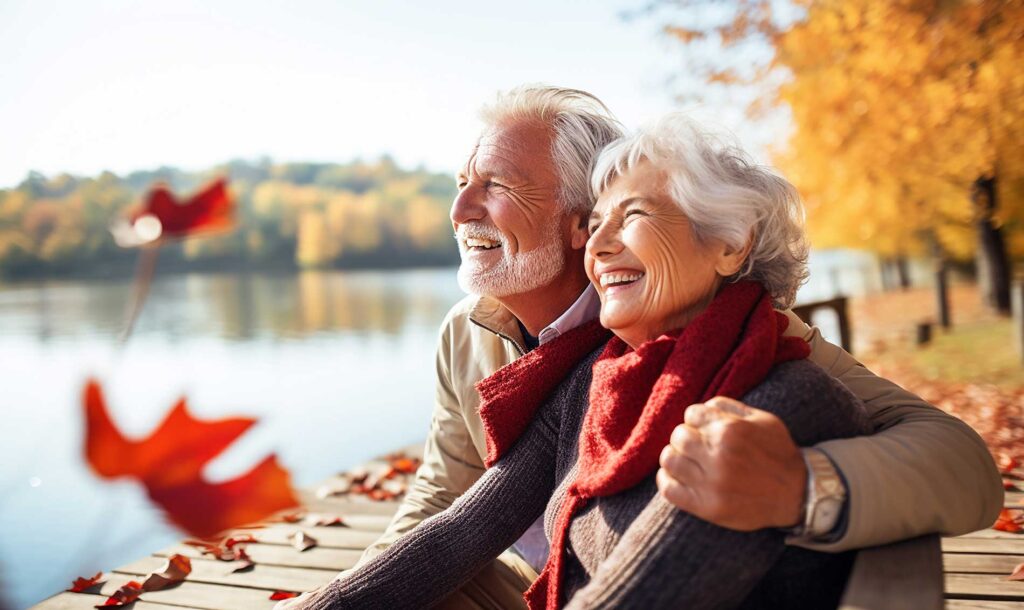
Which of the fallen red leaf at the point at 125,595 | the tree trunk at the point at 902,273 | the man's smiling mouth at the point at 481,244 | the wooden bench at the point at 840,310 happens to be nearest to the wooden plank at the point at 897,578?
the man's smiling mouth at the point at 481,244

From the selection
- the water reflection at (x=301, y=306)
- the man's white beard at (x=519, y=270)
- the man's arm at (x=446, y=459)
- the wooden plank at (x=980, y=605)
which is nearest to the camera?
the man's white beard at (x=519, y=270)

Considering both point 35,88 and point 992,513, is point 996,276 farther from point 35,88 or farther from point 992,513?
point 35,88

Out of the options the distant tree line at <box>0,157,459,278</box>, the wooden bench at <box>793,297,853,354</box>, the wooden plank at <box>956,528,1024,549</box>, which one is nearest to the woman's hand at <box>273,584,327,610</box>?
the distant tree line at <box>0,157,459,278</box>

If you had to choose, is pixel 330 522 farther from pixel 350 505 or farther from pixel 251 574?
pixel 251 574

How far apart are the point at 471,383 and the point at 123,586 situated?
1.21 metres

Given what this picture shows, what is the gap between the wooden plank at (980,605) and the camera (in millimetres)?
2076

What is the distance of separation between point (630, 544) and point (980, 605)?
56.7 inches

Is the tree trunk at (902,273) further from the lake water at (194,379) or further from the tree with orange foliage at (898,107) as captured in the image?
the tree with orange foliage at (898,107)

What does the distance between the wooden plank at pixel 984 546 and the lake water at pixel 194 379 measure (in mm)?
1997

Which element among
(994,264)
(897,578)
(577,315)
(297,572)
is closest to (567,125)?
(577,315)

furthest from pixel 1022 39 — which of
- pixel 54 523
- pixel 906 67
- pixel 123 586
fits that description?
pixel 54 523

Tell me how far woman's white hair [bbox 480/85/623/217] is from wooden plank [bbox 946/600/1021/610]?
4.59 feet

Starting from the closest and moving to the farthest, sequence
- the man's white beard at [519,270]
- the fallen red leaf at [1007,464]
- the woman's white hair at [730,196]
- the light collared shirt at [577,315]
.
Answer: the woman's white hair at [730,196], the light collared shirt at [577,315], the man's white beard at [519,270], the fallen red leaf at [1007,464]

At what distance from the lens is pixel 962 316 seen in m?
10.0
